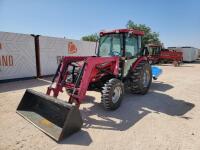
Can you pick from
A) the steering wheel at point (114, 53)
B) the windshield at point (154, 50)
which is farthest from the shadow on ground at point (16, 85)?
the windshield at point (154, 50)

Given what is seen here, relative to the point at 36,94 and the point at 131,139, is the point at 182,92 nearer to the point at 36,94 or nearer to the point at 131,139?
the point at 131,139

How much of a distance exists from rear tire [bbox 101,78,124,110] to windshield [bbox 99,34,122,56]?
4.73 ft

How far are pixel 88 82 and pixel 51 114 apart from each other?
3.54ft

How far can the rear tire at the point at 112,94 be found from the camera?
14.6 ft

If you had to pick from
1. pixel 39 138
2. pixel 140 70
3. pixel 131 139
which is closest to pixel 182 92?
pixel 140 70

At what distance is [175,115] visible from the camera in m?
4.68

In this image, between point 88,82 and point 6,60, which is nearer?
point 88,82

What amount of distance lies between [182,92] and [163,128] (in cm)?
376

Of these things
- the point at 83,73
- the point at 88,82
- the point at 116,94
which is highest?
the point at 83,73

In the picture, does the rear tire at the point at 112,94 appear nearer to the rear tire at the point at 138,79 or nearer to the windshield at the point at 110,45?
the rear tire at the point at 138,79

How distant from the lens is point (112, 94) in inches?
181

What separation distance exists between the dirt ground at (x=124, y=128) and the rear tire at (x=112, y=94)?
0.67ft

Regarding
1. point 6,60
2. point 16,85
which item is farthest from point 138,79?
point 6,60

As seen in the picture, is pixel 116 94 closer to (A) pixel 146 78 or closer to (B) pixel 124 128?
(B) pixel 124 128
